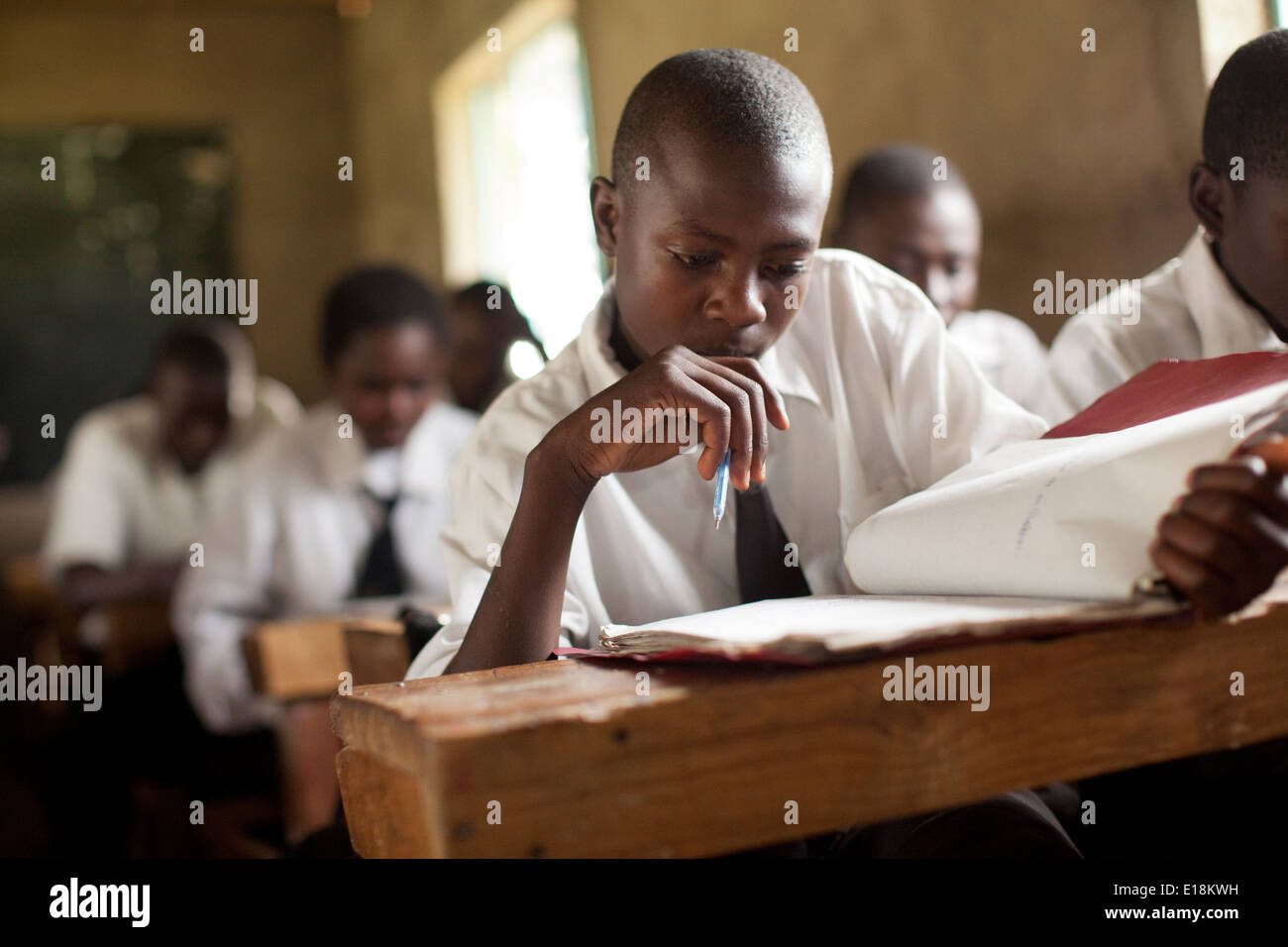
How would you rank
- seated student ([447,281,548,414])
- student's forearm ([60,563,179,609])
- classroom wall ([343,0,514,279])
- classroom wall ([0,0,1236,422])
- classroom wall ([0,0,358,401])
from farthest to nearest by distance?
classroom wall ([0,0,358,401]), classroom wall ([343,0,514,279]), student's forearm ([60,563,179,609]), seated student ([447,281,548,414]), classroom wall ([0,0,1236,422])

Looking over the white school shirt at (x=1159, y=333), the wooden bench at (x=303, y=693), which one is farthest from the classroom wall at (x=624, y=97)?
the wooden bench at (x=303, y=693)

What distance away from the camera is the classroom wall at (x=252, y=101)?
6.62m

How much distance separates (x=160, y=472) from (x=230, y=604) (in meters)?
0.98

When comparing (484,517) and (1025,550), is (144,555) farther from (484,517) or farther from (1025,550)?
(1025,550)

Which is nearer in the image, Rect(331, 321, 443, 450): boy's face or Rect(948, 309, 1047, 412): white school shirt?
Rect(948, 309, 1047, 412): white school shirt

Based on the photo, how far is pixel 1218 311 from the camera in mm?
1434

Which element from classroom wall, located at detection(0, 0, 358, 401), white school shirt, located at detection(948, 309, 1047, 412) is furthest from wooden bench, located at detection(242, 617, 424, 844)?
classroom wall, located at detection(0, 0, 358, 401)

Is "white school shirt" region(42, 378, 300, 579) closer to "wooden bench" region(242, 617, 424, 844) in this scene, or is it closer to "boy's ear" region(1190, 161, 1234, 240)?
"wooden bench" region(242, 617, 424, 844)

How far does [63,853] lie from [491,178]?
392 centimetres

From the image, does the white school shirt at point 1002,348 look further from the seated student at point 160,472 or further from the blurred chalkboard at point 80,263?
the blurred chalkboard at point 80,263

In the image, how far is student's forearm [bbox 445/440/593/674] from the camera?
1.03 m

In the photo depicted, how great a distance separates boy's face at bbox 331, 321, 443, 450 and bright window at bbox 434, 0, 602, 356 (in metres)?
1.25
